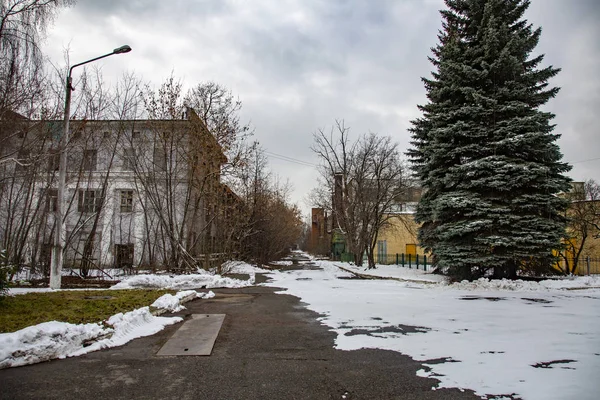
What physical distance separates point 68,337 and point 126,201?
26.5 meters

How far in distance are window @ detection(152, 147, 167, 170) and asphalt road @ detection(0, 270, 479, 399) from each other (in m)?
16.8

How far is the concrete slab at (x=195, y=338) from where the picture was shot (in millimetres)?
5695

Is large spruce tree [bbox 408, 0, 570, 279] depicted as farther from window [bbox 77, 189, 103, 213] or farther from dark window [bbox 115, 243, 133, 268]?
dark window [bbox 115, 243, 133, 268]

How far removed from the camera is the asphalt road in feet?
13.4

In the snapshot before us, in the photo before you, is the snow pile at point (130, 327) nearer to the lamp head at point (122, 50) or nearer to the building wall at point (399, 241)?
the lamp head at point (122, 50)

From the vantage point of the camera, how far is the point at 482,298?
12016mm

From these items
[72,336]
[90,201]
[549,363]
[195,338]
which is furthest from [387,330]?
[90,201]

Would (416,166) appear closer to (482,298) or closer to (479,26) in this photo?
(479,26)

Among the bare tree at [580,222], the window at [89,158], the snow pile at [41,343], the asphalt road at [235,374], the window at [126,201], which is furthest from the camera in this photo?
the window at [126,201]

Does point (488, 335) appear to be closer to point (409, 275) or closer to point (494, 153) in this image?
point (494, 153)

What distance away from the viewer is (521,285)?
1459cm

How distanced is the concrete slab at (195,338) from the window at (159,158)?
15097 millimetres

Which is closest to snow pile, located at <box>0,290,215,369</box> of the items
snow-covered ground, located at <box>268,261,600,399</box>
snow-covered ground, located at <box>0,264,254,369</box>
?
snow-covered ground, located at <box>0,264,254,369</box>

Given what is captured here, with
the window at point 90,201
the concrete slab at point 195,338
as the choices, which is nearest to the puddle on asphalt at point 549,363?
the concrete slab at point 195,338
